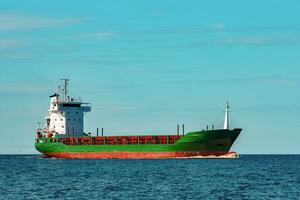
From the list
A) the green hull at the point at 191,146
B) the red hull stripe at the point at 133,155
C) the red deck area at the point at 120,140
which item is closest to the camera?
the green hull at the point at 191,146

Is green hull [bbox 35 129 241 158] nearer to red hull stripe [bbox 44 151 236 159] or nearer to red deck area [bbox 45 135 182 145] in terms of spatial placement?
red hull stripe [bbox 44 151 236 159]

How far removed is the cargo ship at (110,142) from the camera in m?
95.0

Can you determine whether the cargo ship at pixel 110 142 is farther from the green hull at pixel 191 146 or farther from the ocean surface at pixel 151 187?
the ocean surface at pixel 151 187

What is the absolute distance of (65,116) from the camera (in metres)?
112

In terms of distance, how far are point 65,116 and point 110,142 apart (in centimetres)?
1008

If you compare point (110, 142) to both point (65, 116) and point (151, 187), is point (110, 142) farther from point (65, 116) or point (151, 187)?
point (151, 187)

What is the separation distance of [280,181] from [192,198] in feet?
56.0

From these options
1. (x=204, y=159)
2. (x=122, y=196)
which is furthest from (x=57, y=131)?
(x=122, y=196)

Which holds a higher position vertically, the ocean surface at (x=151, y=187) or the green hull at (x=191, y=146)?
the green hull at (x=191, y=146)

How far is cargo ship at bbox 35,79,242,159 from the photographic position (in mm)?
95000

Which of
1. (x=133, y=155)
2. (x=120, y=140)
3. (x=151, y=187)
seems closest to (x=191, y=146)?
(x=133, y=155)

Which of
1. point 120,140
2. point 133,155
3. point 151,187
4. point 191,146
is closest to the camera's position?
point 151,187

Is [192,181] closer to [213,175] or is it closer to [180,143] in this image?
[213,175]

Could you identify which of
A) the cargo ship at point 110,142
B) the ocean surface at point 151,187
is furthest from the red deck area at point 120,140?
the ocean surface at point 151,187
